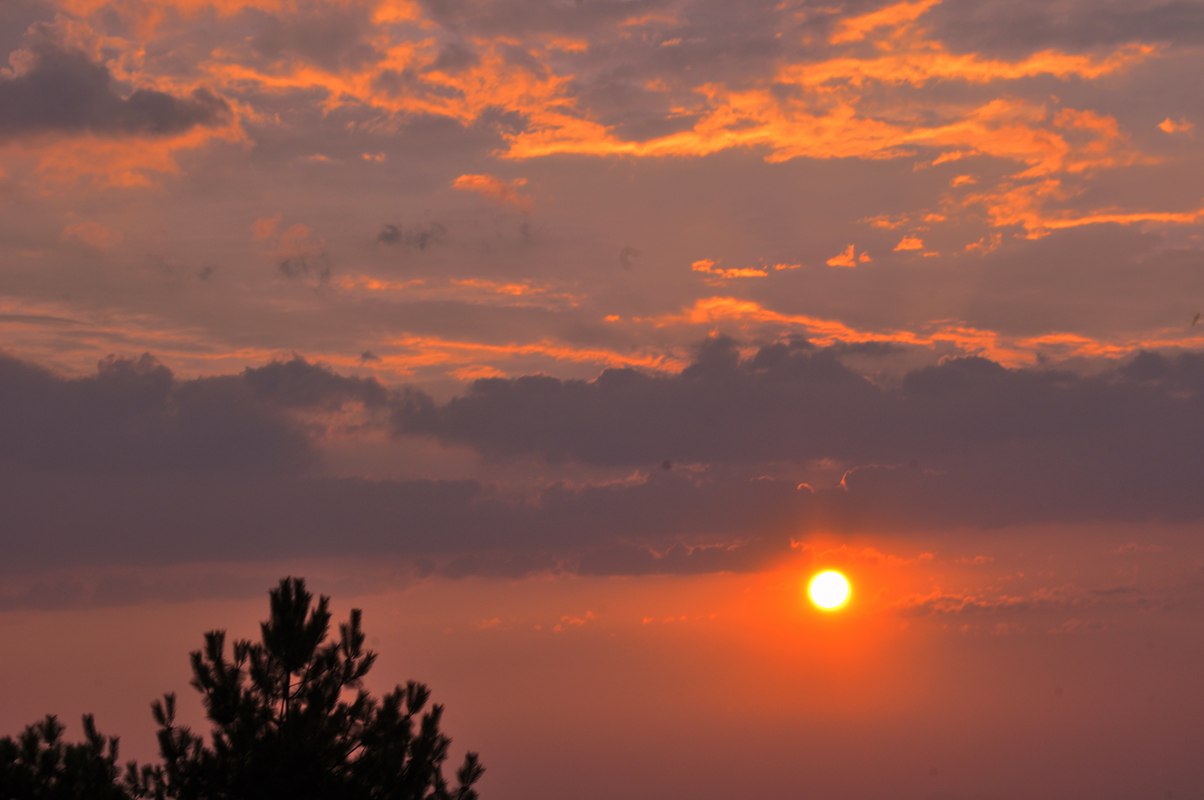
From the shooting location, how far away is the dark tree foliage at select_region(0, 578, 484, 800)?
31672 millimetres

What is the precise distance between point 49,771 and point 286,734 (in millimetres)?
5279

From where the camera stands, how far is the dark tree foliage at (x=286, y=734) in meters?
31.7

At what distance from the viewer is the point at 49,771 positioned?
30484 mm

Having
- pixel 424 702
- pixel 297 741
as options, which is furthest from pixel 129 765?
pixel 424 702

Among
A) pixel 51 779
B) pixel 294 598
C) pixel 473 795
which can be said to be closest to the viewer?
pixel 51 779

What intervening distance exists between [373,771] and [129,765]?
582 centimetres

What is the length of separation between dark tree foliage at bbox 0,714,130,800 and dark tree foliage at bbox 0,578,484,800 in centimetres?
8

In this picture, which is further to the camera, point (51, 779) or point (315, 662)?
point (315, 662)

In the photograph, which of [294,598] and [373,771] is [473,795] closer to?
[373,771]

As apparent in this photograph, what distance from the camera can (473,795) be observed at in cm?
3497


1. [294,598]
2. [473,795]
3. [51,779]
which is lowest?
[51,779]

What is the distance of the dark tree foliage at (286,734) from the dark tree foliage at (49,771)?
0.27 ft

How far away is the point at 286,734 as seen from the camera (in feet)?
105

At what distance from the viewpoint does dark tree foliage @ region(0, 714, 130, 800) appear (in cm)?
2986
